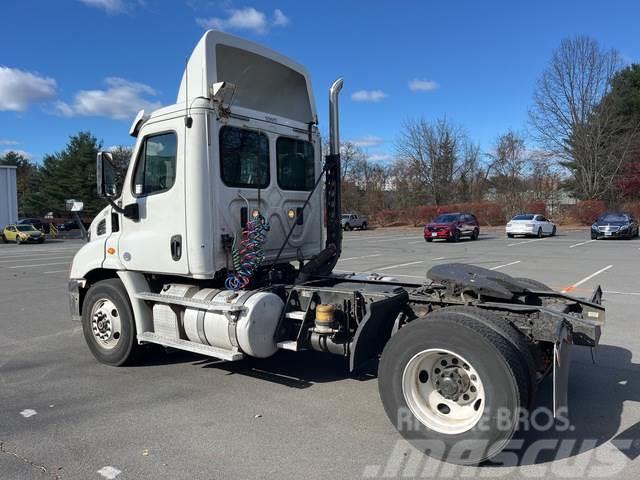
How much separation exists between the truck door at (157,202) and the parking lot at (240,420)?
1.25 metres

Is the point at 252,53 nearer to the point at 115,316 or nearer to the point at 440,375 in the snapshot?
the point at 115,316

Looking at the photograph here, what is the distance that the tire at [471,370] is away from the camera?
345cm

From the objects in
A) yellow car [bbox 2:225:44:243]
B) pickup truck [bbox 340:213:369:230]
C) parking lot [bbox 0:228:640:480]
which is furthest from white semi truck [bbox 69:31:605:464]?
pickup truck [bbox 340:213:369:230]

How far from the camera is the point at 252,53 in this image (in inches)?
225

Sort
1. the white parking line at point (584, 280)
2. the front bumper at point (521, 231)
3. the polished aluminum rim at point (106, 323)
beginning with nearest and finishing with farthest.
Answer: the polished aluminum rim at point (106, 323) → the white parking line at point (584, 280) → the front bumper at point (521, 231)

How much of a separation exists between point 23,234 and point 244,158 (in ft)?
126

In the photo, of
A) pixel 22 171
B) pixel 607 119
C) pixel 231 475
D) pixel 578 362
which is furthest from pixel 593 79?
pixel 22 171

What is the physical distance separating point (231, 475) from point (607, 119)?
170 feet

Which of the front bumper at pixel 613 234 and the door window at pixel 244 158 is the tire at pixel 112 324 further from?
the front bumper at pixel 613 234

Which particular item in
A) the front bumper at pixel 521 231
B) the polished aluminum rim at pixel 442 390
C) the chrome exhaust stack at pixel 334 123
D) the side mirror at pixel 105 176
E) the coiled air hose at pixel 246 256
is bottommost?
the polished aluminum rim at pixel 442 390

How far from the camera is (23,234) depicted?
37.9 m

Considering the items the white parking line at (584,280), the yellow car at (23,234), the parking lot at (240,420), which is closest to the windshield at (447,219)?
the white parking line at (584,280)

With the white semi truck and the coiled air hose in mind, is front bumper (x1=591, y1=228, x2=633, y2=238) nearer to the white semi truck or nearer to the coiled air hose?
the white semi truck

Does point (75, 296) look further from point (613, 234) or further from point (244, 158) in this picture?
point (613, 234)
